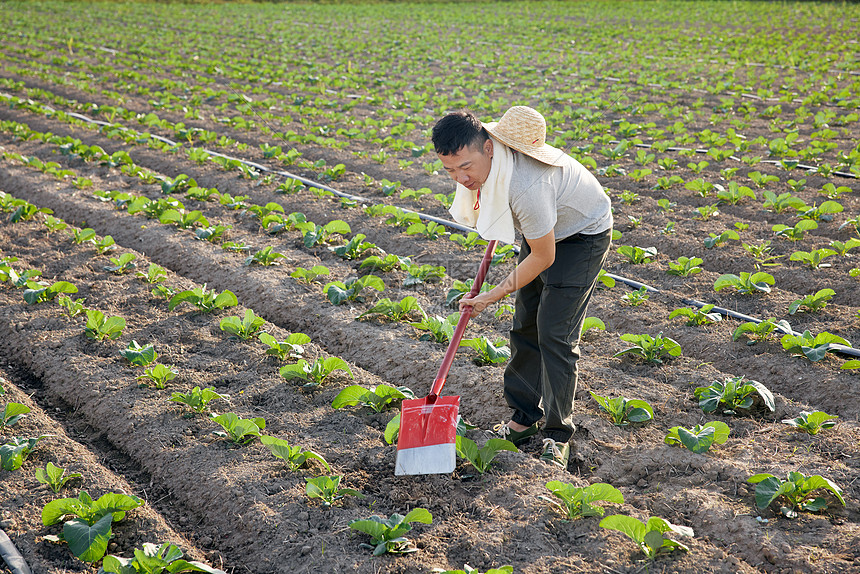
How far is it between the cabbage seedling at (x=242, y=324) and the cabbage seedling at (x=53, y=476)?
138cm

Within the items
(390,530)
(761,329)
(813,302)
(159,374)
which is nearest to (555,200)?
(390,530)

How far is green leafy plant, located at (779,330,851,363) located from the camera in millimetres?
3770

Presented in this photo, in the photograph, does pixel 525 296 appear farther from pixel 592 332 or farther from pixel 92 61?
pixel 92 61

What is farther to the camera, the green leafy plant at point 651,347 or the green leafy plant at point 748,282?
the green leafy plant at point 748,282

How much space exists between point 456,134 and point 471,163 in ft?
0.43

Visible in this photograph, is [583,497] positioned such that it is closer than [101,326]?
Yes

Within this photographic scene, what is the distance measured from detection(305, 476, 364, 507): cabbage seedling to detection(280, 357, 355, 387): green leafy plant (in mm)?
923

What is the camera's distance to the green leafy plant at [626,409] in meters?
3.41

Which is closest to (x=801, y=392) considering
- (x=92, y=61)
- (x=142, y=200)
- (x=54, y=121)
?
(x=142, y=200)

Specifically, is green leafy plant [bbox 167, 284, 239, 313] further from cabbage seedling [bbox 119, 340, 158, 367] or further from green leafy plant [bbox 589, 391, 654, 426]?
green leafy plant [bbox 589, 391, 654, 426]

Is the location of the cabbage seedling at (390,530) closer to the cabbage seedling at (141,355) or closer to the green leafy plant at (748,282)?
the cabbage seedling at (141,355)

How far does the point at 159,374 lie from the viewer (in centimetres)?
368

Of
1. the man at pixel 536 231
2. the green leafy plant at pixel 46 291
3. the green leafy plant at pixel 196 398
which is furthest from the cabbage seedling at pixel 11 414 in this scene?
the man at pixel 536 231

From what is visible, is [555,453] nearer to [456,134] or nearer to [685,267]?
[456,134]
